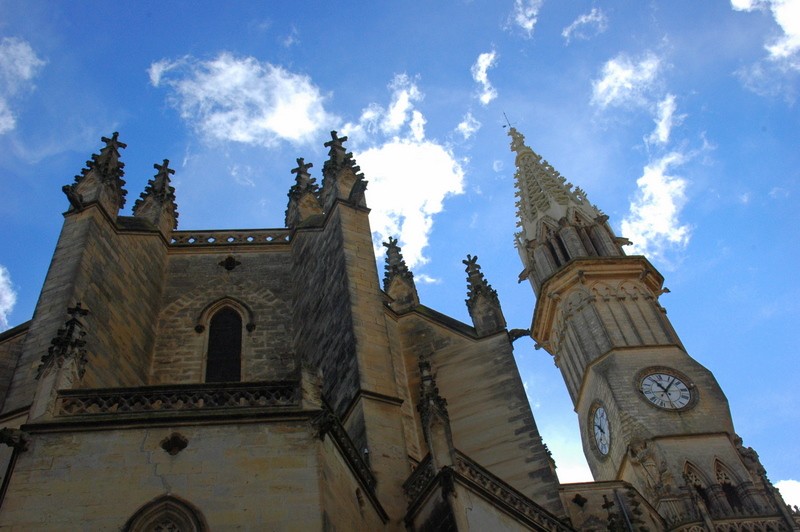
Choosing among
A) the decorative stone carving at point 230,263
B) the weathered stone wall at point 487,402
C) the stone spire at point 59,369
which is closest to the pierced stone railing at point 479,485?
the weathered stone wall at point 487,402

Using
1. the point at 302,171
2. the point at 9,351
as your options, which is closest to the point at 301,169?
the point at 302,171

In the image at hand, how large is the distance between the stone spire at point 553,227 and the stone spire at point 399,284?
9901mm

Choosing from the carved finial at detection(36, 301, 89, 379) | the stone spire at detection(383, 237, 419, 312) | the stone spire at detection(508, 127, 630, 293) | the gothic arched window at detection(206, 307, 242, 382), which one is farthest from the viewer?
the stone spire at detection(508, 127, 630, 293)

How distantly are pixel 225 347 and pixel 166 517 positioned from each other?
21.5ft

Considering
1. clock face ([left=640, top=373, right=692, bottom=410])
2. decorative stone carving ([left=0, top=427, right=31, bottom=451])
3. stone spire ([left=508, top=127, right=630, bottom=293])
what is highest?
stone spire ([left=508, top=127, right=630, bottom=293])

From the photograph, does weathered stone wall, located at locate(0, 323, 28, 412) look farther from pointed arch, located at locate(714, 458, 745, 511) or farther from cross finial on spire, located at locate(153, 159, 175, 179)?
pointed arch, located at locate(714, 458, 745, 511)

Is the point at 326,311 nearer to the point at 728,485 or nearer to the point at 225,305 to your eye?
the point at 225,305

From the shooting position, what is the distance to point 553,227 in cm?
3278

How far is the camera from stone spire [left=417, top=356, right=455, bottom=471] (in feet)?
35.4

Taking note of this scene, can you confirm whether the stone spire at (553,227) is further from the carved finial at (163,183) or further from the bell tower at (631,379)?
the carved finial at (163,183)

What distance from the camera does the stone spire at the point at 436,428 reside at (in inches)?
425

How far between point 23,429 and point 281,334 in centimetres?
675

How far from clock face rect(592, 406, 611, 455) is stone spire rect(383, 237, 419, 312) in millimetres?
8515

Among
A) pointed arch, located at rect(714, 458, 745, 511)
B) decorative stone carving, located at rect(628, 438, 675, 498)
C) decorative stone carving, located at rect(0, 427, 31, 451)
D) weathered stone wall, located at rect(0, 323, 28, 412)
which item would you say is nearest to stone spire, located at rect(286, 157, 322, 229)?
weathered stone wall, located at rect(0, 323, 28, 412)
